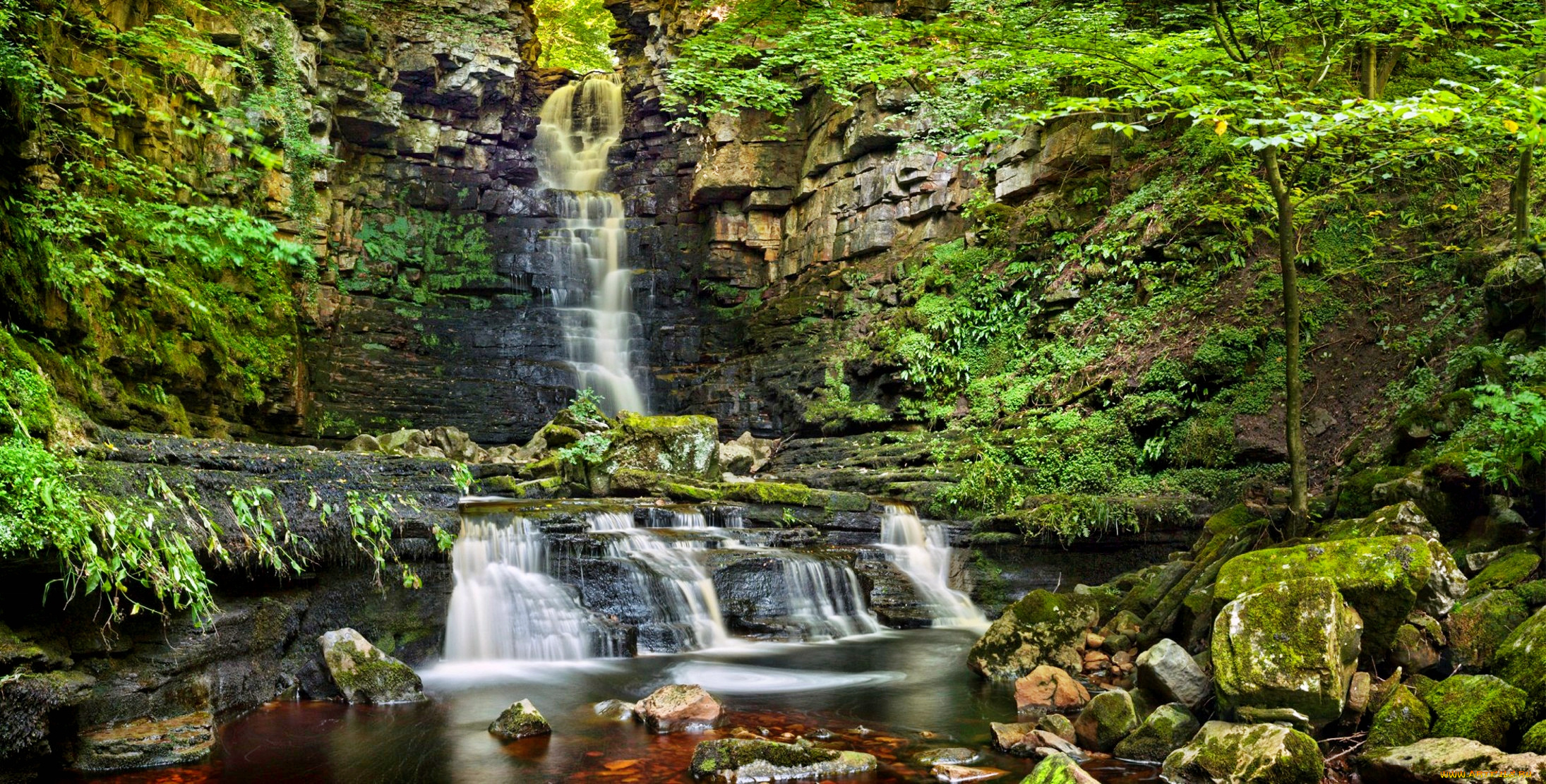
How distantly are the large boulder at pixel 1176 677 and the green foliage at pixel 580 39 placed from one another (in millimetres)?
24529

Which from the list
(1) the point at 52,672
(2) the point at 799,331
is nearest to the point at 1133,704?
(1) the point at 52,672

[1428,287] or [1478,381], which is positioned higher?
[1428,287]

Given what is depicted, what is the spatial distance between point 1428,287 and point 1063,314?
16.6 feet

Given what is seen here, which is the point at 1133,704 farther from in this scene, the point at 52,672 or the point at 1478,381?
the point at 52,672

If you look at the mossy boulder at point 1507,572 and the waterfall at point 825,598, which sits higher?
the mossy boulder at point 1507,572

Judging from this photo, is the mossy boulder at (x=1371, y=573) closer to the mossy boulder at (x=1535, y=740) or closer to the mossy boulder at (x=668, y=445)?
the mossy boulder at (x=1535, y=740)

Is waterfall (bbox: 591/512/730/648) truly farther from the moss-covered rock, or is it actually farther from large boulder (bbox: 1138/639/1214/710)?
the moss-covered rock

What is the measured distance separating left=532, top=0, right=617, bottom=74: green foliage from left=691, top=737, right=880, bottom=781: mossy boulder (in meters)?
24.5

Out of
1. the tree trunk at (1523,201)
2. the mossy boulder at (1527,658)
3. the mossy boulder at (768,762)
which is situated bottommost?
the mossy boulder at (768,762)

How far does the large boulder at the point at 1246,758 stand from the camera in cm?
465

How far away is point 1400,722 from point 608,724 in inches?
184

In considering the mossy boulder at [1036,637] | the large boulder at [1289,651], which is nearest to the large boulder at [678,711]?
the mossy boulder at [1036,637]

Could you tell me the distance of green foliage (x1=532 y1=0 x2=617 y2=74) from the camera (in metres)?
26.4

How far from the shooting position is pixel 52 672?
16.4 feet
